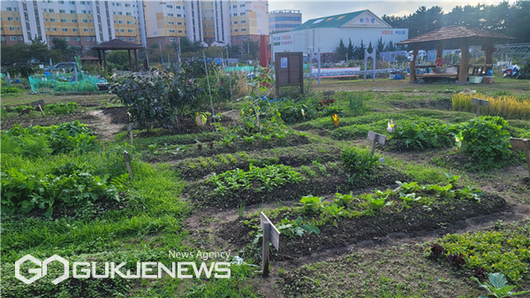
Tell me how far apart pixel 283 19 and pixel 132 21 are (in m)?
54.2

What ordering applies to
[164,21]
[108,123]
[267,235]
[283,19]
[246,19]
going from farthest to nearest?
[283,19]
[246,19]
[164,21]
[108,123]
[267,235]

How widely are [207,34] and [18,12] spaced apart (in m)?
35.9

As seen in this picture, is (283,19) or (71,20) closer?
(71,20)

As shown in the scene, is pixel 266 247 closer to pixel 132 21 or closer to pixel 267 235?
pixel 267 235

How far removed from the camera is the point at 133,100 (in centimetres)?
696

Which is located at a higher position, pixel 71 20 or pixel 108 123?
pixel 71 20

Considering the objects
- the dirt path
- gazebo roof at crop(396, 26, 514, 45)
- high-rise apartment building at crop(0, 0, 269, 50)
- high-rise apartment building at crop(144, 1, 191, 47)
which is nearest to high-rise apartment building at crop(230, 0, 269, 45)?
high-rise apartment building at crop(0, 0, 269, 50)

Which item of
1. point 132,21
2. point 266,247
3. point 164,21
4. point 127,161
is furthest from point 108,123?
point 132,21

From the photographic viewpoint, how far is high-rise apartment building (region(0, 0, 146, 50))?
2307 inches

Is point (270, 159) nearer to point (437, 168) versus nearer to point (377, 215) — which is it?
point (377, 215)

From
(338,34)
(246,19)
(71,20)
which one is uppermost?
(246,19)

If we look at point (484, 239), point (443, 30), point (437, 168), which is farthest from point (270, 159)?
point (443, 30)

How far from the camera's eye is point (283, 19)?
10900cm

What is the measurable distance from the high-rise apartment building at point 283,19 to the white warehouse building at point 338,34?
59497 mm
